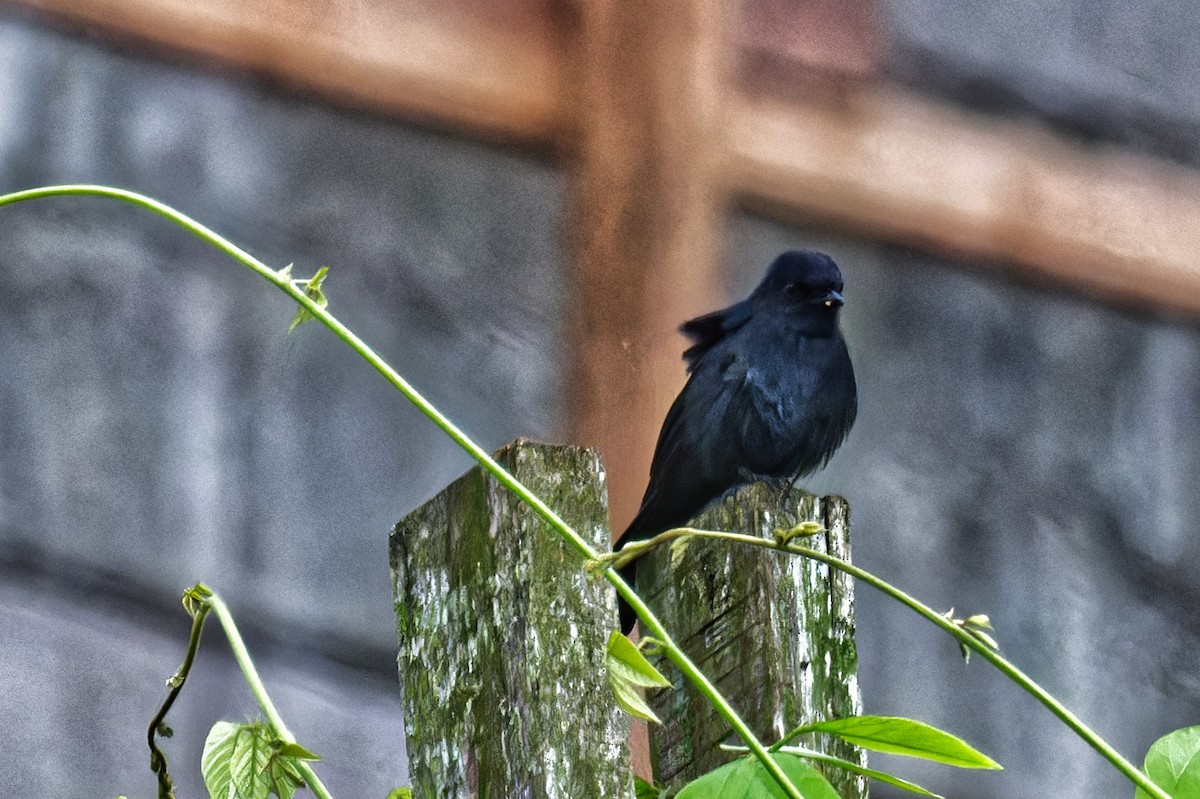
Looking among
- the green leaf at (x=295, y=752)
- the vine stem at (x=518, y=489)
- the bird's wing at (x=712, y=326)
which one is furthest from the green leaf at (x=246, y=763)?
the bird's wing at (x=712, y=326)

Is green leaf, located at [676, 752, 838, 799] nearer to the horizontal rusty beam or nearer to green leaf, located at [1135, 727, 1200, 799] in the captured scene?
green leaf, located at [1135, 727, 1200, 799]

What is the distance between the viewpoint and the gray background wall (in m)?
2.46

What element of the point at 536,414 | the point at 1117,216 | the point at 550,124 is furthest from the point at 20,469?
the point at 1117,216

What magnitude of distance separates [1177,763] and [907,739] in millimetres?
173

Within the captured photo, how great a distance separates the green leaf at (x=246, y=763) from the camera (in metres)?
0.92

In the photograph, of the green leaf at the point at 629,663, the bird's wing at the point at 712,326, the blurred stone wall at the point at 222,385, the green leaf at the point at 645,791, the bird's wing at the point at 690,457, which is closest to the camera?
the green leaf at the point at 629,663

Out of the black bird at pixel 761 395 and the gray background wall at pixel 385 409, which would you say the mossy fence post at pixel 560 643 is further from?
the black bird at pixel 761 395

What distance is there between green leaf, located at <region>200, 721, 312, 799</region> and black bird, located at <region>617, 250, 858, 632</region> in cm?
175

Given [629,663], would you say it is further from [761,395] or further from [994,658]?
[761,395]

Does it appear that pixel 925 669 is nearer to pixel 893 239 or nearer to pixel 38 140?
pixel 893 239

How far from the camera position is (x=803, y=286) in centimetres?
286

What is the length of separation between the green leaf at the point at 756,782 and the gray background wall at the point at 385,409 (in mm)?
1623

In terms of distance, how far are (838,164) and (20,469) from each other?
57.8 inches

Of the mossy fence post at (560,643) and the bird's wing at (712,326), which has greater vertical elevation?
the bird's wing at (712,326)
